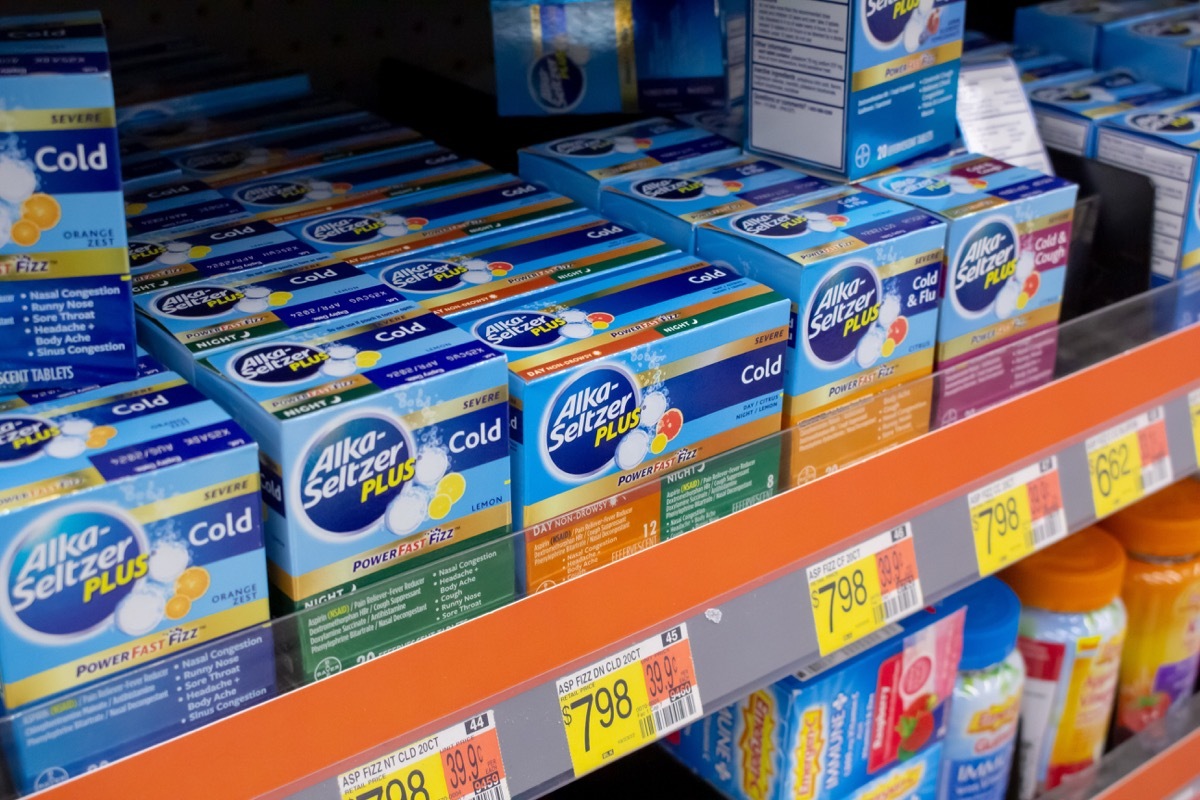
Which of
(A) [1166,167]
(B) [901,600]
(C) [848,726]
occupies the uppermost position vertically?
(A) [1166,167]

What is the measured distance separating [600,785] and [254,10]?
1.02 metres

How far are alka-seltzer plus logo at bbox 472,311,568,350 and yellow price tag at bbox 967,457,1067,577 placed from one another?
1.71ft

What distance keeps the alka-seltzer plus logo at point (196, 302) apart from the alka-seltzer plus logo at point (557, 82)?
1.88 ft

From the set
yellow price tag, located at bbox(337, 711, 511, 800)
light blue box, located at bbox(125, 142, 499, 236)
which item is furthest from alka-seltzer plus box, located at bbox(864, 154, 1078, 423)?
yellow price tag, located at bbox(337, 711, 511, 800)

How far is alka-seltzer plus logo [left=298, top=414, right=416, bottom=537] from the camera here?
2.77 ft

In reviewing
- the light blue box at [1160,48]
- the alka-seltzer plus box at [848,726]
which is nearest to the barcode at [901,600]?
the alka-seltzer plus box at [848,726]

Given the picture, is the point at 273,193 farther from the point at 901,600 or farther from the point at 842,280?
the point at 901,600

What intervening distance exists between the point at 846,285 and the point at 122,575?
64 centimetres

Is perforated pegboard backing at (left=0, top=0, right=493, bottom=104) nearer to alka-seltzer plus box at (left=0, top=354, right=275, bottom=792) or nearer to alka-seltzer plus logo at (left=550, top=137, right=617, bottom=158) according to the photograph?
alka-seltzer plus logo at (left=550, top=137, right=617, bottom=158)

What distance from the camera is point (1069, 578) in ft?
5.07

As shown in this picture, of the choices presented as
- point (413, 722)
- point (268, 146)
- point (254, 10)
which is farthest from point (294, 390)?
point (254, 10)

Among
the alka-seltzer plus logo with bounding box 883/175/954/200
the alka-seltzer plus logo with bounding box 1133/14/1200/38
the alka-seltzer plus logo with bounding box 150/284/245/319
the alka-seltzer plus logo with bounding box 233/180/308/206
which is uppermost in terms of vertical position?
the alka-seltzer plus logo with bounding box 1133/14/1200/38

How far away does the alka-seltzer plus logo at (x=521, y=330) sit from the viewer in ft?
3.19

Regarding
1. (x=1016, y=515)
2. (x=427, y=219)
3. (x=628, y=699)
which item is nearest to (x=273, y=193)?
(x=427, y=219)
